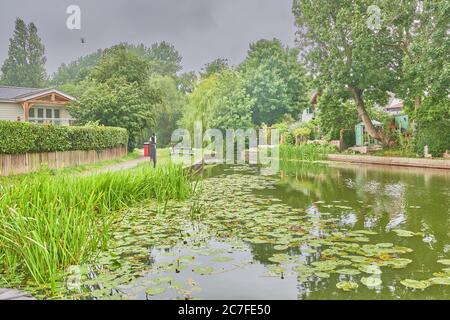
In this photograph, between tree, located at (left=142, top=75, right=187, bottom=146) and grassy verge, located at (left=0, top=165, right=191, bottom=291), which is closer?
grassy verge, located at (left=0, top=165, right=191, bottom=291)

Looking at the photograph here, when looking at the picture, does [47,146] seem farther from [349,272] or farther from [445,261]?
[445,261]

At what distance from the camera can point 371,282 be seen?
410 cm

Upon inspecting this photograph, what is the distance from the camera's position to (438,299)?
3721mm

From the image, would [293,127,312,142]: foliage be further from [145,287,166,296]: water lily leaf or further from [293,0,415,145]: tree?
[145,287,166,296]: water lily leaf

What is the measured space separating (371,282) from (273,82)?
1331 inches

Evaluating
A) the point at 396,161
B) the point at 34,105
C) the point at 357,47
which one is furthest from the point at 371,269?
the point at 34,105

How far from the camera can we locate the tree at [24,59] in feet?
209

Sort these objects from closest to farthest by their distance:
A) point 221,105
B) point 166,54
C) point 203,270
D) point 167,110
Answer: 1. point 203,270
2. point 221,105
3. point 167,110
4. point 166,54

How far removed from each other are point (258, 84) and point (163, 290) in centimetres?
3358

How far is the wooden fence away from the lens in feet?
42.5

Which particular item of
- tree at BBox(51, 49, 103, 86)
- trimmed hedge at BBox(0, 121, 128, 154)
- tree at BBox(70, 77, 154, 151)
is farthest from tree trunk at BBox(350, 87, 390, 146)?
tree at BBox(51, 49, 103, 86)

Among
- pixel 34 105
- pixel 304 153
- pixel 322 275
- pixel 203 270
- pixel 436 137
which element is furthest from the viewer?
pixel 34 105

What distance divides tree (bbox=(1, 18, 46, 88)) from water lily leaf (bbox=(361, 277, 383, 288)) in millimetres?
68371
